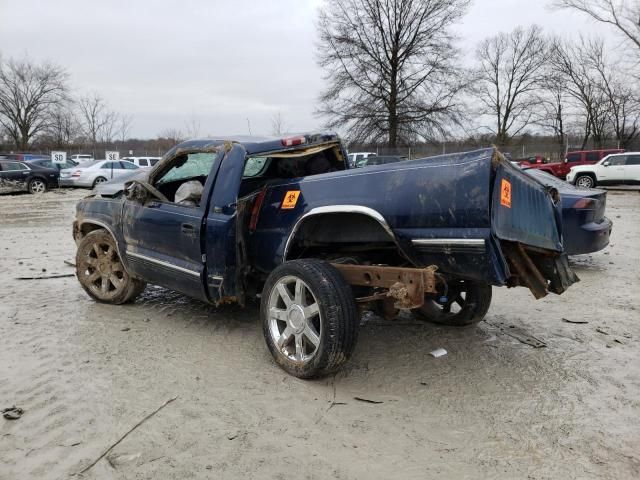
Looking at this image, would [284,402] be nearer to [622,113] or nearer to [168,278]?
[168,278]

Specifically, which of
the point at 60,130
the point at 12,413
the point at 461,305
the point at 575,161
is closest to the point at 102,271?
the point at 12,413

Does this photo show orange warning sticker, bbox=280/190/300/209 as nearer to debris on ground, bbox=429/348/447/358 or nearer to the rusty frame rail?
the rusty frame rail

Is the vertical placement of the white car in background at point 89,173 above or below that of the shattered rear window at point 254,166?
above

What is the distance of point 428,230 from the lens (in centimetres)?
322

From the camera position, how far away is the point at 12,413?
3.12m

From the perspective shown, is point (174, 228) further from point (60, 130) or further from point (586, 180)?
point (60, 130)

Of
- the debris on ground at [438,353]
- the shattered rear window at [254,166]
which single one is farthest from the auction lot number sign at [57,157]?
the debris on ground at [438,353]

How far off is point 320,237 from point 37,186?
20.3m

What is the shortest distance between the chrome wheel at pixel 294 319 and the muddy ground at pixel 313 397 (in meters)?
0.23

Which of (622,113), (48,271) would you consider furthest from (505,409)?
(622,113)

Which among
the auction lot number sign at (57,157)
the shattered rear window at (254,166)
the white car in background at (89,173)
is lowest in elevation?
the shattered rear window at (254,166)

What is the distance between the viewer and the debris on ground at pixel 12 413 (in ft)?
10.1

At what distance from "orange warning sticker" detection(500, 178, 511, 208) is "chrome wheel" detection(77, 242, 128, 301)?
12.4 ft

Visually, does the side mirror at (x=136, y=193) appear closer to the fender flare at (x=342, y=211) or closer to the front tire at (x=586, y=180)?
the fender flare at (x=342, y=211)
